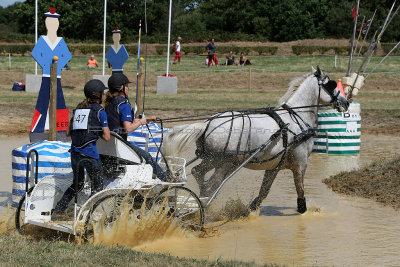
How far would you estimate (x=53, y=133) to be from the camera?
999cm

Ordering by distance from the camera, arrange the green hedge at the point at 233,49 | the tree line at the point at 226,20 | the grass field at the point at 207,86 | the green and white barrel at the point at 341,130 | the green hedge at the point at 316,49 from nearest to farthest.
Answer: the green and white barrel at the point at 341,130
the grass field at the point at 207,86
the green hedge at the point at 316,49
the green hedge at the point at 233,49
the tree line at the point at 226,20

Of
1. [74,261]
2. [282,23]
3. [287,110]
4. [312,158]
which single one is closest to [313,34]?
[282,23]

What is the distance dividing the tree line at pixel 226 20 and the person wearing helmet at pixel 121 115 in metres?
49.6

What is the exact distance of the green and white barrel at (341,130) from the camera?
1481 centimetres

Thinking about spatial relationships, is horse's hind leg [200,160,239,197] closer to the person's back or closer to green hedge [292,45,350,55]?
the person's back

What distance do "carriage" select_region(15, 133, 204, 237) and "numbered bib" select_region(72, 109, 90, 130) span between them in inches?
14.5

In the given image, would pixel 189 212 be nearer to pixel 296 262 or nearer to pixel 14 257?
pixel 296 262

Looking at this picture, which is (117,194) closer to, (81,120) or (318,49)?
(81,120)

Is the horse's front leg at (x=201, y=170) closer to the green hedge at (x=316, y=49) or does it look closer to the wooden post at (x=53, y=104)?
the wooden post at (x=53, y=104)

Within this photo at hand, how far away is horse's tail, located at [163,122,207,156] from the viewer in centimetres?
847

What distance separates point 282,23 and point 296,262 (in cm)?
6207

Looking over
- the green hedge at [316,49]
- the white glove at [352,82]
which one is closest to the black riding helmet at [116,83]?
the white glove at [352,82]

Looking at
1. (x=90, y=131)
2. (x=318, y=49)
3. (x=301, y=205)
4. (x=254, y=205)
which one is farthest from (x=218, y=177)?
(x=318, y=49)

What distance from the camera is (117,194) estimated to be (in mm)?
7195
